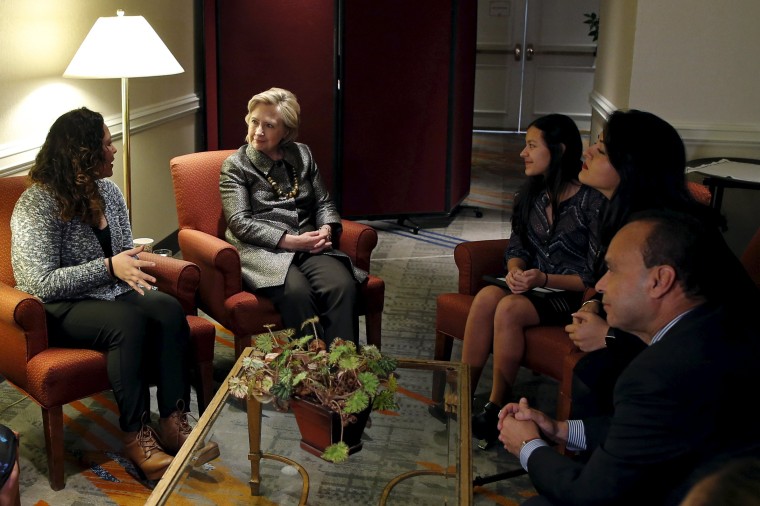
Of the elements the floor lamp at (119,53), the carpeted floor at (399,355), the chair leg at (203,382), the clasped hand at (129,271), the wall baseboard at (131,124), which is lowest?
the carpeted floor at (399,355)

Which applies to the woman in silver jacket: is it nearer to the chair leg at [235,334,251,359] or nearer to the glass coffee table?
the chair leg at [235,334,251,359]

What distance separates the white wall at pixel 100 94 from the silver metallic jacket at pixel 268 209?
0.74 m

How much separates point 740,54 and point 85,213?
3162 mm

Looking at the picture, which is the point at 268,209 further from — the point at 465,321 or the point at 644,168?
the point at 644,168

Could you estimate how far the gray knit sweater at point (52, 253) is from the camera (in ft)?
9.52

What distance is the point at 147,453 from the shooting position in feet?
9.54

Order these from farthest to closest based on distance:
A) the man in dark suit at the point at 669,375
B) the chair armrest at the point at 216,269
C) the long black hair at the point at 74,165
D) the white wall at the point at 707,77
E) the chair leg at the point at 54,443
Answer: the white wall at the point at 707,77, the chair armrest at the point at 216,269, the long black hair at the point at 74,165, the chair leg at the point at 54,443, the man in dark suit at the point at 669,375

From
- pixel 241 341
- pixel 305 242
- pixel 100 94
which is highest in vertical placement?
pixel 100 94

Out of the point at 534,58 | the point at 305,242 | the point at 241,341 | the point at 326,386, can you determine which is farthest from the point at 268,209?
the point at 534,58

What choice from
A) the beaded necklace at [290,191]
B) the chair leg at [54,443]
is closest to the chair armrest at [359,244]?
the beaded necklace at [290,191]

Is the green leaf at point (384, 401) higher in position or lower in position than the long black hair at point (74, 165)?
lower

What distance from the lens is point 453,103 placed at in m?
6.24

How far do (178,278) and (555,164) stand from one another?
1461mm

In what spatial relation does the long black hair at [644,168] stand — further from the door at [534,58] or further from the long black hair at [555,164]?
the door at [534,58]
